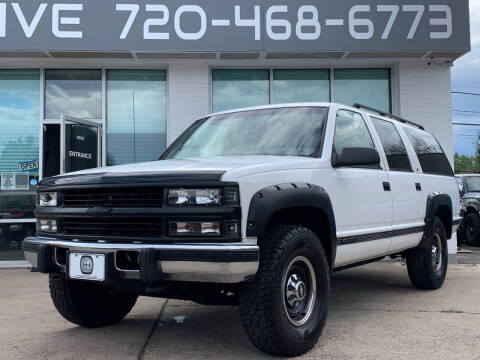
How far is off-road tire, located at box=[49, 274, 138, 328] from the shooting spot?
3986mm

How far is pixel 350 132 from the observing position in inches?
180

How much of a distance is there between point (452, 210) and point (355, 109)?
245 cm

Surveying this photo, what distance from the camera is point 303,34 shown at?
8.14m

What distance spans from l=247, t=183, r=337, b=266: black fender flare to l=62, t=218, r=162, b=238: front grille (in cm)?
61

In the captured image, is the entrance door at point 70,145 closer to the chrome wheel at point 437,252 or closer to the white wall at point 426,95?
the white wall at point 426,95

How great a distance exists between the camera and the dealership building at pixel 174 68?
7965 mm

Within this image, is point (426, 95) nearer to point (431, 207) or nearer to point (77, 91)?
point (431, 207)

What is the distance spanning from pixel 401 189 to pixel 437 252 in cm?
165

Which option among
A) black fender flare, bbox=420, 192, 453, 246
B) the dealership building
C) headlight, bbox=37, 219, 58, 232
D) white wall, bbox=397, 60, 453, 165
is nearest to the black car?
white wall, bbox=397, 60, 453, 165

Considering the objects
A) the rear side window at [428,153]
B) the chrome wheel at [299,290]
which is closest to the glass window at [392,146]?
the rear side window at [428,153]

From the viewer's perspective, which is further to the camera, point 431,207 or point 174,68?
point 174,68

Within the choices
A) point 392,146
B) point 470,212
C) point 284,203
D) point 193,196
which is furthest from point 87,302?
point 470,212

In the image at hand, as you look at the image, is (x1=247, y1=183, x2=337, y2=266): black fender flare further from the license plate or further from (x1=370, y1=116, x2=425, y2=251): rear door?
(x1=370, y1=116, x2=425, y2=251): rear door

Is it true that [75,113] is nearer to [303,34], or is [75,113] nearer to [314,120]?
[303,34]
